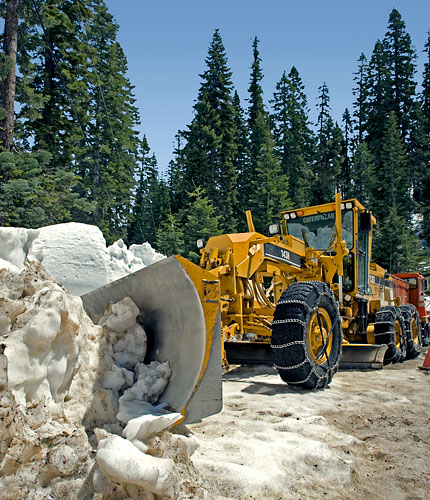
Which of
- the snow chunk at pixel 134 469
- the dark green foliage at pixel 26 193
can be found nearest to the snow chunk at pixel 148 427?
the snow chunk at pixel 134 469

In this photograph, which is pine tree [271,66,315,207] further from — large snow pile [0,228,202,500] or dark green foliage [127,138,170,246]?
large snow pile [0,228,202,500]

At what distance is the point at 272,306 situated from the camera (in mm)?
6996

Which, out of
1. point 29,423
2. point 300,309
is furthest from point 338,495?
point 300,309

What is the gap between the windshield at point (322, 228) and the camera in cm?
806

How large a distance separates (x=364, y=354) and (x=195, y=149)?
28167 mm

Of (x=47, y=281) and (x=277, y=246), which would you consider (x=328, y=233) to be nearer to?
(x=277, y=246)

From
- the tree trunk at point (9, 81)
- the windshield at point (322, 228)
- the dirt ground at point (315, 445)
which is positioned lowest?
the dirt ground at point (315, 445)

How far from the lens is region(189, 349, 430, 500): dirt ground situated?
2.64 m

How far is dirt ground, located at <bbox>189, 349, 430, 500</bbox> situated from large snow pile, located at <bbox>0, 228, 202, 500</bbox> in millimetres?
444

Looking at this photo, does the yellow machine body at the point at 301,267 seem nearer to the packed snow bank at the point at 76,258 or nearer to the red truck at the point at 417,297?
the packed snow bank at the point at 76,258

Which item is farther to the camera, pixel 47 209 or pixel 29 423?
pixel 47 209

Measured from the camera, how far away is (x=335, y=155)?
44656 millimetres

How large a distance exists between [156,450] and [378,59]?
56488 mm

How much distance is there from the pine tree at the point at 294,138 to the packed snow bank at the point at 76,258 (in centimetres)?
3442
